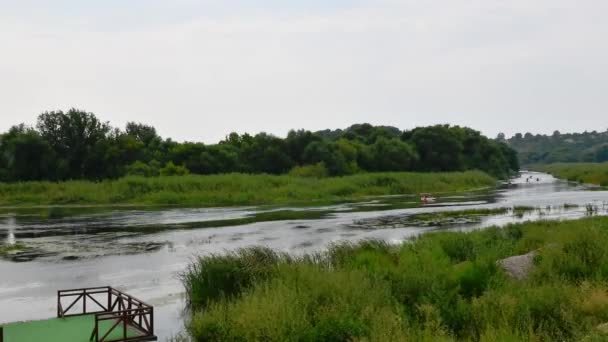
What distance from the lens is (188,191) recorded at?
61.2 meters

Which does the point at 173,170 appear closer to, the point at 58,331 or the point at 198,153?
the point at 198,153

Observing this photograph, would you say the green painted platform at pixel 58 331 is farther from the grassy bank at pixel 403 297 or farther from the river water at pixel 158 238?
the grassy bank at pixel 403 297

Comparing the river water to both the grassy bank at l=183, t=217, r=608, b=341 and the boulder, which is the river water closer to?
the grassy bank at l=183, t=217, r=608, b=341

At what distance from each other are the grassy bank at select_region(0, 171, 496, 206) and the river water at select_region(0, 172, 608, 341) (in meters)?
7.76

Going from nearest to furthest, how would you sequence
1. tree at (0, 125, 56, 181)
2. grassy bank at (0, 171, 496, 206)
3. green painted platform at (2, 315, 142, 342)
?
green painted platform at (2, 315, 142, 342) < grassy bank at (0, 171, 496, 206) < tree at (0, 125, 56, 181)

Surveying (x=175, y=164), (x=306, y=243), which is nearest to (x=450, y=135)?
(x=175, y=164)

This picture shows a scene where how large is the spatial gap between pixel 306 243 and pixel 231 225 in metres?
10.6

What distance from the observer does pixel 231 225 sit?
3738 cm

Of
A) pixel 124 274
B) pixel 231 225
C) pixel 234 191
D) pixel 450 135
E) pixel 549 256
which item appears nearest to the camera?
pixel 549 256

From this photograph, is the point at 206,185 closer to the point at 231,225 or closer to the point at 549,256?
the point at 231,225

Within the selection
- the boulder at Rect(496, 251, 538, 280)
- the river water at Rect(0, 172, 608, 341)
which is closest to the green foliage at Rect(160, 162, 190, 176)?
the river water at Rect(0, 172, 608, 341)

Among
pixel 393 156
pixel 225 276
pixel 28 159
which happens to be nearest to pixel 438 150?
pixel 393 156

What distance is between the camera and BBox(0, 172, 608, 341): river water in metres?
18.6

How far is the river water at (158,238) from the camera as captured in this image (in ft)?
61.0
